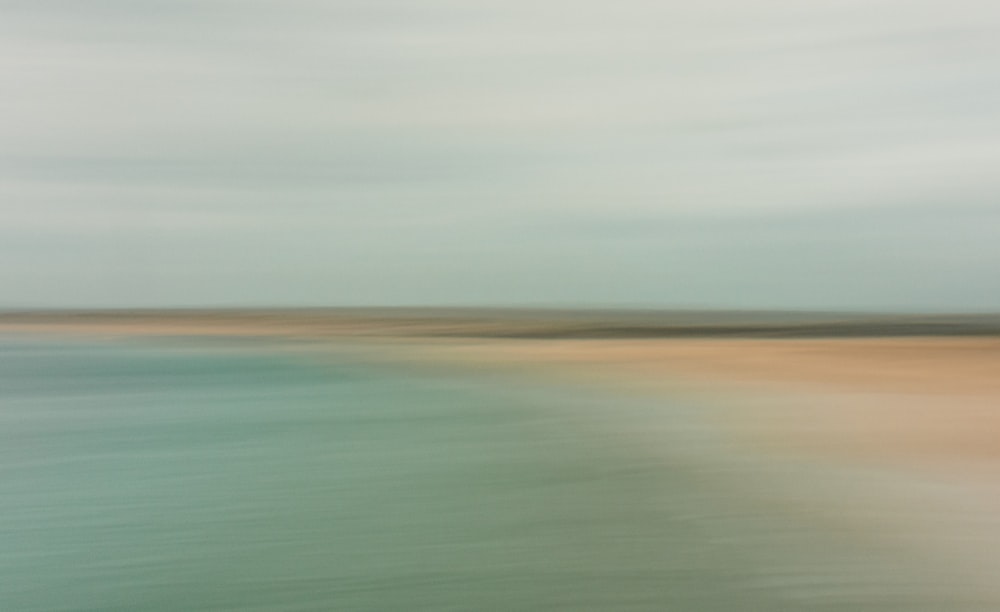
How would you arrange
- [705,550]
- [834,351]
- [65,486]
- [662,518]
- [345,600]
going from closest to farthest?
[345,600] < [705,550] < [662,518] < [65,486] < [834,351]

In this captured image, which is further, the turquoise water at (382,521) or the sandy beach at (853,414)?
the sandy beach at (853,414)

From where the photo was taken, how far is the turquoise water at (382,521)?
8.75 feet

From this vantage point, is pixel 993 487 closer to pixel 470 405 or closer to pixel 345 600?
pixel 345 600

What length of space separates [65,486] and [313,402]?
10.1 feet

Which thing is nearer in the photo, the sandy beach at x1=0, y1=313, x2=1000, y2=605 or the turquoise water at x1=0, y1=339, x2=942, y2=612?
the turquoise water at x1=0, y1=339, x2=942, y2=612

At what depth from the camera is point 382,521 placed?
11.6 feet

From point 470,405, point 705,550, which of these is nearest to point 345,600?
point 705,550

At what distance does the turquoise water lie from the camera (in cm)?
267

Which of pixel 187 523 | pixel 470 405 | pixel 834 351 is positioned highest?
pixel 834 351

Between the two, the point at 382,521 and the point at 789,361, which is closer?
the point at 382,521

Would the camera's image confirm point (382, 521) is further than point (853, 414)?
No

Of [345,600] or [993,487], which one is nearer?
[345,600]

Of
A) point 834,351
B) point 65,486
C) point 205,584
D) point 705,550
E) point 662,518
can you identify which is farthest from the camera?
point 834,351

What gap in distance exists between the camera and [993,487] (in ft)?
11.9
